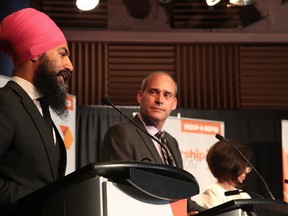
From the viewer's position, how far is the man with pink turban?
7.09ft

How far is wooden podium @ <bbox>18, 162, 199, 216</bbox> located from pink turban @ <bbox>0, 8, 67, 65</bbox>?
689mm

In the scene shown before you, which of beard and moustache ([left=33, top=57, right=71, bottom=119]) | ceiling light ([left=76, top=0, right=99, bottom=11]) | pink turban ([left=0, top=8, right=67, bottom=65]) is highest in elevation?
ceiling light ([left=76, top=0, right=99, bottom=11])

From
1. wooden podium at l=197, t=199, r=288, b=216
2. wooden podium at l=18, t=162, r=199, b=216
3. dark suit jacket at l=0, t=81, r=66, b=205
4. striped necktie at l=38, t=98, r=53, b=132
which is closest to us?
wooden podium at l=18, t=162, r=199, b=216

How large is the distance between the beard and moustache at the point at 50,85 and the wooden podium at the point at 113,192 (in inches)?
22.2

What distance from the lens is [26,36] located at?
2.46 m

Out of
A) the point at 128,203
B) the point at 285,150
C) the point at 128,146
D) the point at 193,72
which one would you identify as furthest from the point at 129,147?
the point at 193,72

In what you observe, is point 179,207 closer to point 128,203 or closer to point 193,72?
point 128,203

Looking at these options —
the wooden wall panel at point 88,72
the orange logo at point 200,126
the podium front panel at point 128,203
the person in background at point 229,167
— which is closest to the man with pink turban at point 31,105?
the podium front panel at point 128,203

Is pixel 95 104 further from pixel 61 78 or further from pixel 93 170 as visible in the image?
pixel 93 170

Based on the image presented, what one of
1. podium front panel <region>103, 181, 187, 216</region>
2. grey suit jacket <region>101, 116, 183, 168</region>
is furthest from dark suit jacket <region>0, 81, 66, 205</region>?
grey suit jacket <region>101, 116, 183, 168</region>

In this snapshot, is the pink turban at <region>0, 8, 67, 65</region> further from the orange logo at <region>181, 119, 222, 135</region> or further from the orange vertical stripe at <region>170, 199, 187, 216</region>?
the orange logo at <region>181, 119, 222, 135</region>

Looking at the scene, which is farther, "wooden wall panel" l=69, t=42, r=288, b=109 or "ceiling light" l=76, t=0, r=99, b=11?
"wooden wall panel" l=69, t=42, r=288, b=109

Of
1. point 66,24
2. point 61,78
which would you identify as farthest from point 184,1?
point 61,78

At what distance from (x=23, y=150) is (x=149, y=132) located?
4.82 ft
